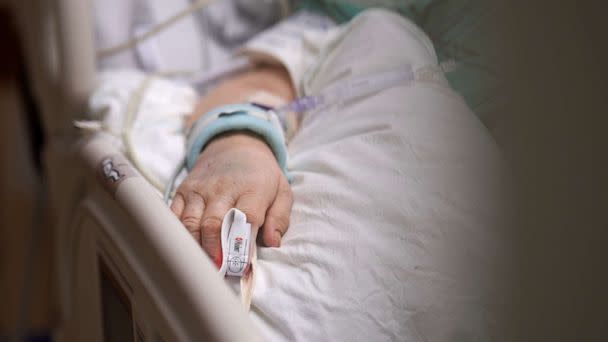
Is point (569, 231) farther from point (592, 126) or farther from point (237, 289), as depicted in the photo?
point (237, 289)

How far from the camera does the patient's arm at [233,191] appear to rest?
50cm

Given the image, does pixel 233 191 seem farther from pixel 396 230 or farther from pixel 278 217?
pixel 396 230

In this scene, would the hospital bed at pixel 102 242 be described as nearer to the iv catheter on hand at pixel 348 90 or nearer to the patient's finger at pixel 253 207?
the patient's finger at pixel 253 207

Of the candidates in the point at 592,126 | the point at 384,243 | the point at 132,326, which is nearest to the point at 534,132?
the point at 592,126

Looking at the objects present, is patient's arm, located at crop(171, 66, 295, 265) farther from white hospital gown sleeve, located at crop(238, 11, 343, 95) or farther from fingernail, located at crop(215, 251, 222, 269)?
white hospital gown sleeve, located at crop(238, 11, 343, 95)

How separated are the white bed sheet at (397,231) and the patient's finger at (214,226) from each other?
4 cm

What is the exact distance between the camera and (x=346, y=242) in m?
0.47

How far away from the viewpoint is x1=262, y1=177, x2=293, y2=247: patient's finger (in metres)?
0.51

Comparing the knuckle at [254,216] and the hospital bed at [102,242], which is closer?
the hospital bed at [102,242]

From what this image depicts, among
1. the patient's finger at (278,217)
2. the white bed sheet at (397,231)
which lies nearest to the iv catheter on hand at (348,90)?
the white bed sheet at (397,231)

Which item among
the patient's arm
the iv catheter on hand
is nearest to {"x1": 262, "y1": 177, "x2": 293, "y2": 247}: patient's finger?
the patient's arm

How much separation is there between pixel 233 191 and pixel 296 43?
12.9 inches

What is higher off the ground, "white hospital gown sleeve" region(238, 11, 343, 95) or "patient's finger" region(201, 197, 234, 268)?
"white hospital gown sleeve" region(238, 11, 343, 95)

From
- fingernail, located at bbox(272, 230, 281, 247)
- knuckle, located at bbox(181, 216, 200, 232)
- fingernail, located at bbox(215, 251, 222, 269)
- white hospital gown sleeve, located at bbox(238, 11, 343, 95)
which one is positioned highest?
white hospital gown sleeve, located at bbox(238, 11, 343, 95)
